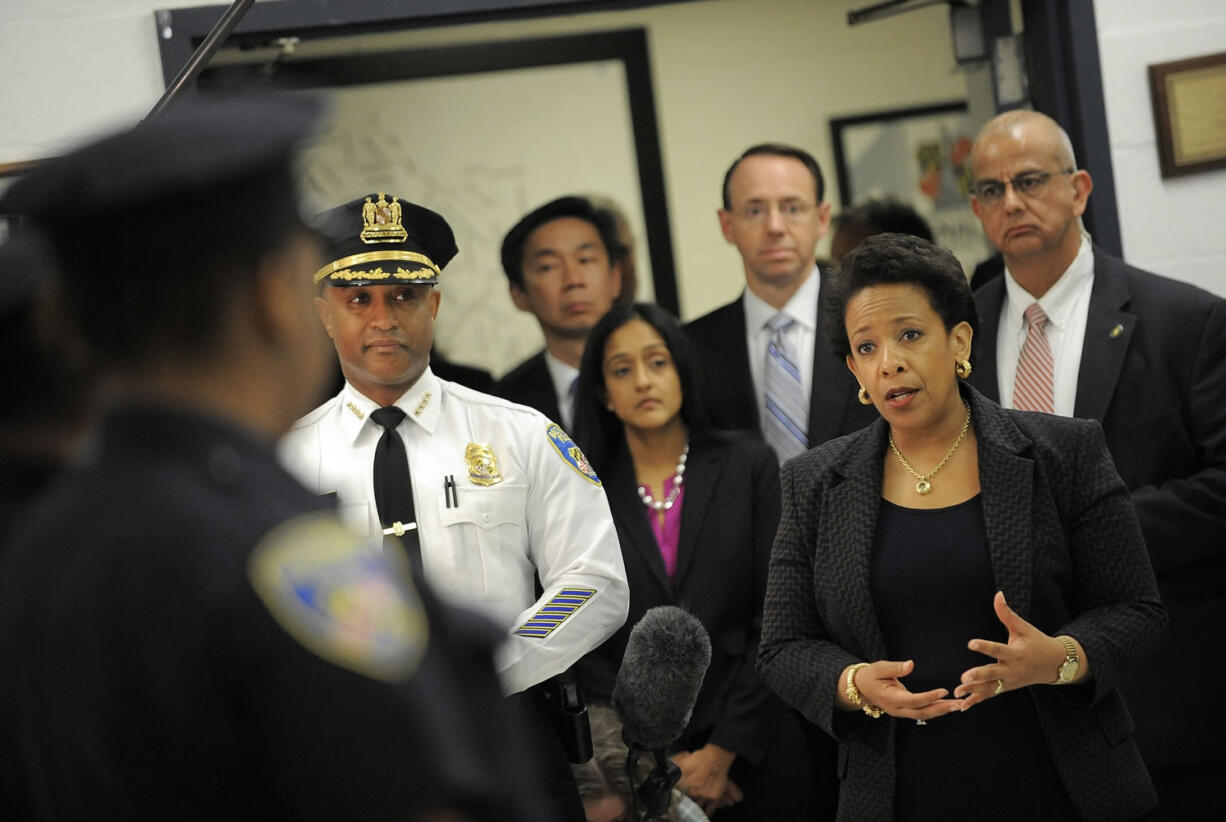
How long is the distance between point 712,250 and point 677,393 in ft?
7.70

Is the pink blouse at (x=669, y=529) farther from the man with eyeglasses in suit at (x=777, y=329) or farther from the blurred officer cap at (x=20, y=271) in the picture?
the blurred officer cap at (x=20, y=271)

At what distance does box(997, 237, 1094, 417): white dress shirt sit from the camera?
302cm

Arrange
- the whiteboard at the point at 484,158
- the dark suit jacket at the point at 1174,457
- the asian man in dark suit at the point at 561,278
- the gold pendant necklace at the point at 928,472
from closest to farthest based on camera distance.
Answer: the gold pendant necklace at the point at 928,472 → the dark suit jacket at the point at 1174,457 → the asian man in dark suit at the point at 561,278 → the whiteboard at the point at 484,158

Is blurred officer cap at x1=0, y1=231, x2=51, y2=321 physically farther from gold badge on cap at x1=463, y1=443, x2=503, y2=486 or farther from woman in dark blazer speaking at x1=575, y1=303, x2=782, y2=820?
woman in dark blazer speaking at x1=575, y1=303, x2=782, y2=820

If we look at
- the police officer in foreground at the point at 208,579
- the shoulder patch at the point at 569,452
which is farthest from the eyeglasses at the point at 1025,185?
the police officer in foreground at the point at 208,579

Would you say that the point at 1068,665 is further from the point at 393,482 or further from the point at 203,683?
the point at 203,683

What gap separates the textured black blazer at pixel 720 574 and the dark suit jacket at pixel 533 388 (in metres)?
0.43

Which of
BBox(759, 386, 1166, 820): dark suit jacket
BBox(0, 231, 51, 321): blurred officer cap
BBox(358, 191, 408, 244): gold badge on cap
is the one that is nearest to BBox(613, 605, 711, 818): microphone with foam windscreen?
BBox(759, 386, 1166, 820): dark suit jacket

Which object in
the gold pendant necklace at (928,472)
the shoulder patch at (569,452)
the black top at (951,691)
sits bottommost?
the black top at (951,691)

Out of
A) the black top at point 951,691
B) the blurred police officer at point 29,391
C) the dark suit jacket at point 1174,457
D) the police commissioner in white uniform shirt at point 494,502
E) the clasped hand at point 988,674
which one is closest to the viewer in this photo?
the blurred police officer at point 29,391

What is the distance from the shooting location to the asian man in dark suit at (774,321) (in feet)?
10.5

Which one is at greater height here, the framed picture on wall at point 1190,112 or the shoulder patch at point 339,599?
the framed picture on wall at point 1190,112

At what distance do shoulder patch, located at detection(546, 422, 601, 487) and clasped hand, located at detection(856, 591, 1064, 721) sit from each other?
2.20ft

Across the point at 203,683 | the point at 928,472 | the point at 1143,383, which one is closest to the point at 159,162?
the point at 203,683
